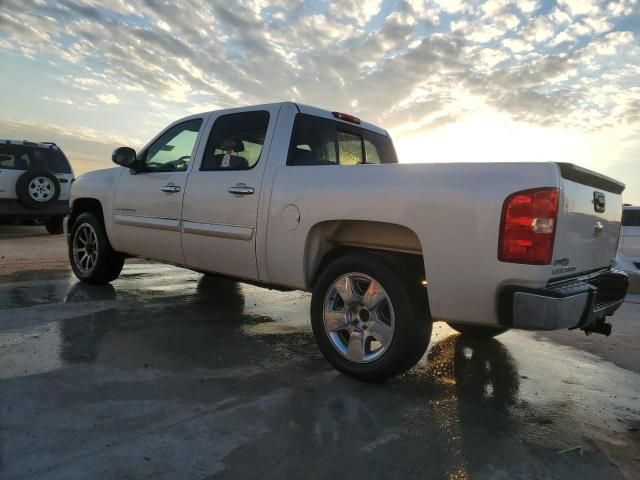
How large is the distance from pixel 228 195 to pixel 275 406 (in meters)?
1.84

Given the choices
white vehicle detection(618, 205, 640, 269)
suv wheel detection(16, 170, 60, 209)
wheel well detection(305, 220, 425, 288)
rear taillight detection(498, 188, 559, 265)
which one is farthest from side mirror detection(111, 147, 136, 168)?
white vehicle detection(618, 205, 640, 269)

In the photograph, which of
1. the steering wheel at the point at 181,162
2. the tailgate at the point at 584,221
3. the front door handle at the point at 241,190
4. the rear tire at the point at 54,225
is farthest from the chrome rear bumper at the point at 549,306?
the rear tire at the point at 54,225

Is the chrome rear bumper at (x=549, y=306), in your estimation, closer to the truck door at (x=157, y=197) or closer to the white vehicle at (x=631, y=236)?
the truck door at (x=157, y=197)

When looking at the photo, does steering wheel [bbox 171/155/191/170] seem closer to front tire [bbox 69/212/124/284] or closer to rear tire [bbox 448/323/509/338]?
front tire [bbox 69/212/124/284]

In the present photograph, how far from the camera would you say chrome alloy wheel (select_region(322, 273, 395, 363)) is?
316 cm

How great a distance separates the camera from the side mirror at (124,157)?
4.91 m

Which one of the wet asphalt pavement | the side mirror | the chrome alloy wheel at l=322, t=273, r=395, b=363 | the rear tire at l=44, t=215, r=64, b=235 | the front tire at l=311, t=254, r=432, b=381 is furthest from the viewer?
the rear tire at l=44, t=215, r=64, b=235

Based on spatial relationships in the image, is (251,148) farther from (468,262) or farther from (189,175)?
(468,262)

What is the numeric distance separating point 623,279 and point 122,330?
150 inches

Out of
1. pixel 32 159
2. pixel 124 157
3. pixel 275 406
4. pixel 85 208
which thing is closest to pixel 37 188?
pixel 32 159

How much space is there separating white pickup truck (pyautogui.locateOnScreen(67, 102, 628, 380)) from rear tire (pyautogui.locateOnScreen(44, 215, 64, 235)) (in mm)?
7171

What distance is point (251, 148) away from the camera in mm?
4051

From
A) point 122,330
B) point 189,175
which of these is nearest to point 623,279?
point 189,175

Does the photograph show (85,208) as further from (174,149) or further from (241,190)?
(241,190)
